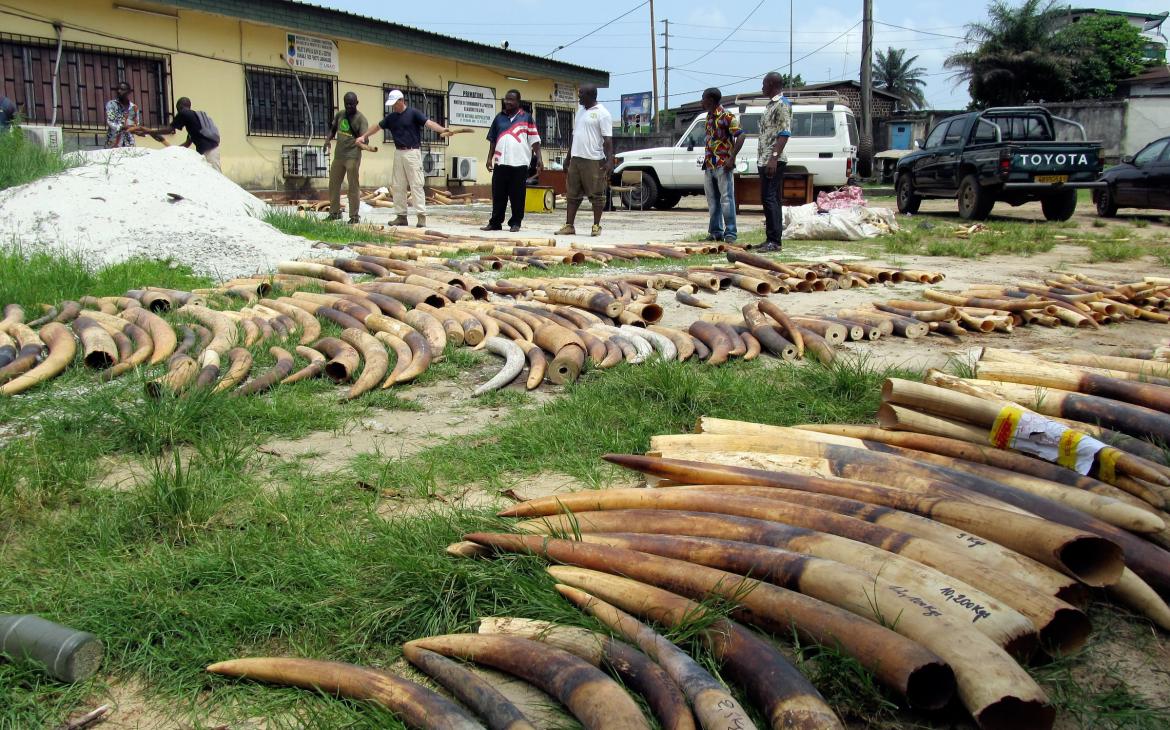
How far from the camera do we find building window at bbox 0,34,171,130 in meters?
14.5

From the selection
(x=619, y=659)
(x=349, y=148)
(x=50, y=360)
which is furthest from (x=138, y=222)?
(x=619, y=659)

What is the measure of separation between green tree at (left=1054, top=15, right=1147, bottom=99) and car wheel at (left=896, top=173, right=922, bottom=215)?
82.5 ft

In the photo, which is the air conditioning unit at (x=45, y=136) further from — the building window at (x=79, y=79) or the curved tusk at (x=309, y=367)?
the curved tusk at (x=309, y=367)

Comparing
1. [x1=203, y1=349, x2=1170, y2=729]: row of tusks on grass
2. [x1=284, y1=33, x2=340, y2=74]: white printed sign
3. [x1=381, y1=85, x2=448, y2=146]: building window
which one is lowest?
[x1=203, y1=349, x2=1170, y2=729]: row of tusks on grass

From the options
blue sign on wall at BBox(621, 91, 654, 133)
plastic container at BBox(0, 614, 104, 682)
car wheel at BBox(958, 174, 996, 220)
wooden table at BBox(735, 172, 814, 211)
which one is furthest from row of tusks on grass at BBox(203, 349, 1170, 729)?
blue sign on wall at BBox(621, 91, 654, 133)

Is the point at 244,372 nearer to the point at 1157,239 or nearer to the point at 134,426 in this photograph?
the point at 134,426

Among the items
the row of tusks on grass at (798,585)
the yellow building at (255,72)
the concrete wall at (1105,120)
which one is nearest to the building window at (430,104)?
the yellow building at (255,72)

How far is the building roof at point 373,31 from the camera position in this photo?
17.2m

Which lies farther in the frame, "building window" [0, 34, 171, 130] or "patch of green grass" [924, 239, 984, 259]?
"building window" [0, 34, 171, 130]

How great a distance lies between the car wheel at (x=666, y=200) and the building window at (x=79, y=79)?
9.84 meters

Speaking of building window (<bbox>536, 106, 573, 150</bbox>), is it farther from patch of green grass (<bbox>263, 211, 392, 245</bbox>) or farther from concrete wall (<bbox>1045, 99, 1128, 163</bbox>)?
concrete wall (<bbox>1045, 99, 1128, 163</bbox>)

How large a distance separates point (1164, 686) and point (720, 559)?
1.05 m

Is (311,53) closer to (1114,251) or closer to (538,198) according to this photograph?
(538,198)

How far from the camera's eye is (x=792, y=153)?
18.4 meters
